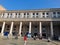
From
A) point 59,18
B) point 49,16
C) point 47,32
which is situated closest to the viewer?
point 59,18

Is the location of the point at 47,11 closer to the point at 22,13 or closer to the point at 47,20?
the point at 47,20

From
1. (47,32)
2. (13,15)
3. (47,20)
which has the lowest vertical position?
(47,32)

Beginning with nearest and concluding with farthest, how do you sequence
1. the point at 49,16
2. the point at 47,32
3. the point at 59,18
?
the point at 59,18 → the point at 49,16 → the point at 47,32

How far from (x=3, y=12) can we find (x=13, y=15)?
5241mm

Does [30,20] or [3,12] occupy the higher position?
[3,12]

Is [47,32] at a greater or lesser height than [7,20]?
lesser

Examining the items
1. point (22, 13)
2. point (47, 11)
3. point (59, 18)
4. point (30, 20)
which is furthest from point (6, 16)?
point (59, 18)

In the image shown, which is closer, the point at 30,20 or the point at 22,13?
the point at 30,20

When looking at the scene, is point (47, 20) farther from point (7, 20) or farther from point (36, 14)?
point (7, 20)

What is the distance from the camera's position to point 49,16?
45250 millimetres

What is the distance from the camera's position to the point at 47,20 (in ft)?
140

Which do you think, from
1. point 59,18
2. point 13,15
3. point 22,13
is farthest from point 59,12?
point 13,15

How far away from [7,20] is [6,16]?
393 cm

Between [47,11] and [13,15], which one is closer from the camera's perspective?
[47,11]
